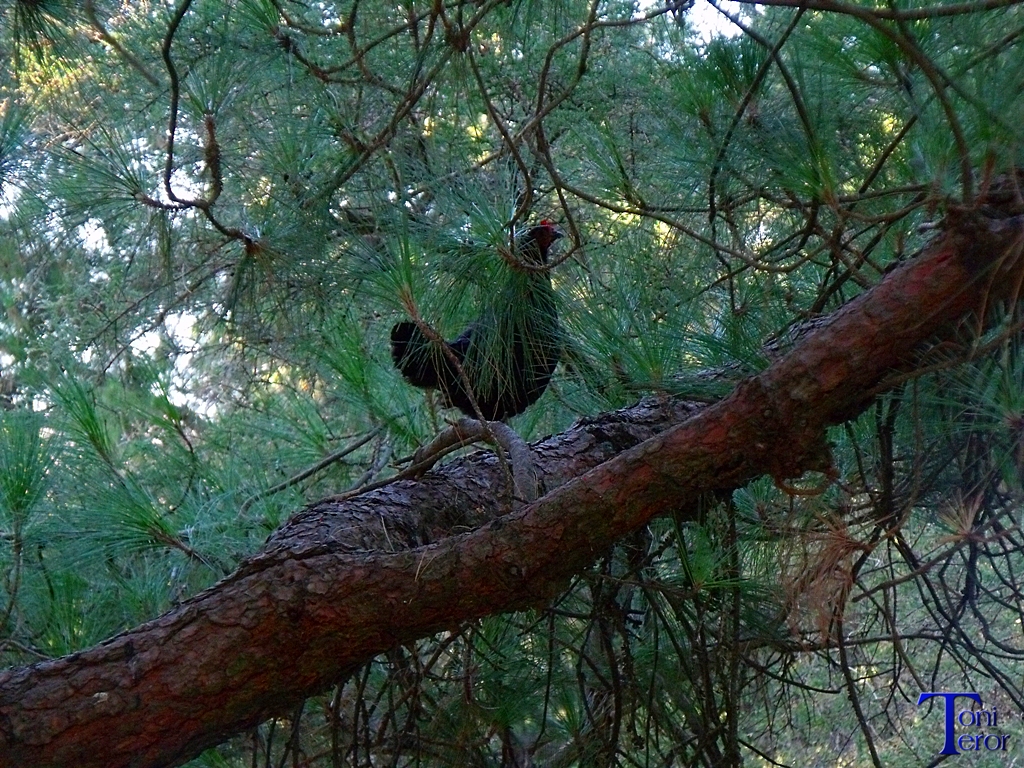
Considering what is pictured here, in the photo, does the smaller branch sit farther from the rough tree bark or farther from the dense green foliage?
the rough tree bark

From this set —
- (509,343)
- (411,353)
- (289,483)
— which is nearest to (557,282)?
(509,343)

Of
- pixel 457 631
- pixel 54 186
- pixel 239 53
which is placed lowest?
pixel 457 631

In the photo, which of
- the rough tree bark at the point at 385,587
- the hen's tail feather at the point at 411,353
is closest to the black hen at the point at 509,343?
the hen's tail feather at the point at 411,353

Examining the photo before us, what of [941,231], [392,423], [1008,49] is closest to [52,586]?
[392,423]

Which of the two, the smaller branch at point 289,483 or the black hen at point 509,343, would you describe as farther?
the smaller branch at point 289,483

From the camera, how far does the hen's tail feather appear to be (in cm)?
132

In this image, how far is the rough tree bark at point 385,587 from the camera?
3.12 ft

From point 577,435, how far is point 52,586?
0.79m

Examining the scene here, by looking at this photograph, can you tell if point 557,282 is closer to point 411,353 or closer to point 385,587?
point 411,353

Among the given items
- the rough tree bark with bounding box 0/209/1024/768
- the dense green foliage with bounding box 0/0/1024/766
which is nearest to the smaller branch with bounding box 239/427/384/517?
the dense green foliage with bounding box 0/0/1024/766

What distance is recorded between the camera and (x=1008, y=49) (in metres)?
0.82

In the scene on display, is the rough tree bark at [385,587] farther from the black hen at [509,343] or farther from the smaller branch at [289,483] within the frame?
the smaller branch at [289,483]

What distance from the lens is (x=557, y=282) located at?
126 centimetres

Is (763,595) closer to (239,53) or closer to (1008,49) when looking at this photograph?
(1008,49)
